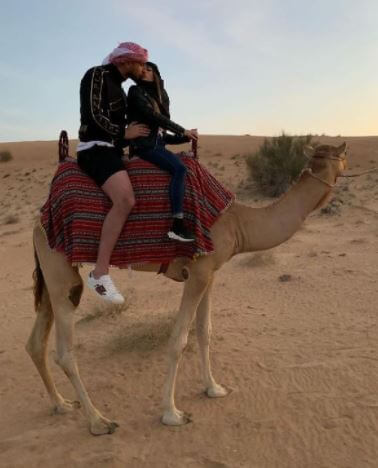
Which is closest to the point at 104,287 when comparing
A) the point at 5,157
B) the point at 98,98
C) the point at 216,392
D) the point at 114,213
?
the point at 114,213

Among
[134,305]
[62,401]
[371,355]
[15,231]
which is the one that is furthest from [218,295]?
[15,231]

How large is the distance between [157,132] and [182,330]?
1658mm

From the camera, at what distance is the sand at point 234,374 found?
3.92m

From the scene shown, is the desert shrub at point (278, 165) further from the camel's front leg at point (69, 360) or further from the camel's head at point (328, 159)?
the camel's front leg at point (69, 360)

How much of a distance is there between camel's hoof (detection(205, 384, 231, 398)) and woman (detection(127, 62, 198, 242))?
1.60 m

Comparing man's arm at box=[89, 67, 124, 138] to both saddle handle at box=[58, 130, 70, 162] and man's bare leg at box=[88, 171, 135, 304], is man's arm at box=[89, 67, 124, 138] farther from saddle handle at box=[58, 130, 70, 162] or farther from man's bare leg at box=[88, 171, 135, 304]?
saddle handle at box=[58, 130, 70, 162]

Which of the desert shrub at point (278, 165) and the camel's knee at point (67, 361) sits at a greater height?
the desert shrub at point (278, 165)

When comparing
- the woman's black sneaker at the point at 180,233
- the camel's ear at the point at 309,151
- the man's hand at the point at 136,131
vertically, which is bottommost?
the woman's black sneaker at the point at 180,233

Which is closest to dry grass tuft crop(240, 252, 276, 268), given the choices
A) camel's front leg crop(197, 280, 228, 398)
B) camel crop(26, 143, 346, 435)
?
camel's front leg crop(197, 280, 228, 398)

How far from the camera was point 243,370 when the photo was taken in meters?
5.21

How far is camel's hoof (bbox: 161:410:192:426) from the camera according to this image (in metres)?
4.29

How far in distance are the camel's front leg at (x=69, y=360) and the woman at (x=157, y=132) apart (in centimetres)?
113

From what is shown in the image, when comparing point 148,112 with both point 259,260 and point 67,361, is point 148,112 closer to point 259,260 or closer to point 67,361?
point 67,361

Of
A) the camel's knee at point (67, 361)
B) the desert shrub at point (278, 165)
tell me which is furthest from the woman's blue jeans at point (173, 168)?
the desert shrub at point (278, 165)
